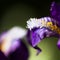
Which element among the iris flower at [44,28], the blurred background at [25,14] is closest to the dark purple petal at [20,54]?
the iris flower at [44,28]

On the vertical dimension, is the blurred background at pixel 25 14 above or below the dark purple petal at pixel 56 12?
below

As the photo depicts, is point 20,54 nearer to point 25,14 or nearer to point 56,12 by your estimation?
point 56,12

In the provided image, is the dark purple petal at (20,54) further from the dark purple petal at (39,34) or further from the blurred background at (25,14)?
the blurred background at (25,14)

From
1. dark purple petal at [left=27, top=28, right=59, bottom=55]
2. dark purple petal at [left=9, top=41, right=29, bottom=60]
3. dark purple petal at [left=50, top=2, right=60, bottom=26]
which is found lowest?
dark purple petal at [left=9, top=41, right=29, bottom=60]

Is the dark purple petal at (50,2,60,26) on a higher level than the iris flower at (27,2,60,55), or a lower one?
higher

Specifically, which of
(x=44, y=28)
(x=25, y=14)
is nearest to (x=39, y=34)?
(x=44, y=28)

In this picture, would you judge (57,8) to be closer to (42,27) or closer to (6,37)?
(42,27)

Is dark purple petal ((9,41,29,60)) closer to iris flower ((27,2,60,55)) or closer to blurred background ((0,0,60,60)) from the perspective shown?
iris flower ((27,2,60,55))

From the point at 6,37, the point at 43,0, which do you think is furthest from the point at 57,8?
the point at 43,0

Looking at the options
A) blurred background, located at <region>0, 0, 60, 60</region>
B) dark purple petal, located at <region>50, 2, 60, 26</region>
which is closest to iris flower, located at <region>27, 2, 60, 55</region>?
dark purple petal, located at <region>50, 2, 60, 26</region>
